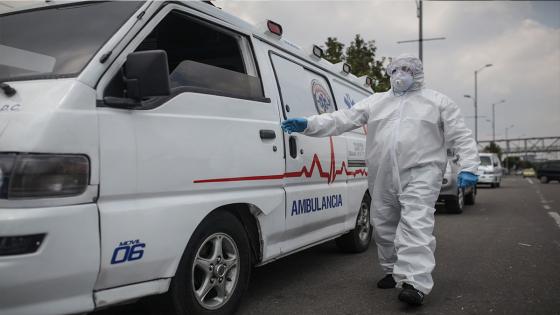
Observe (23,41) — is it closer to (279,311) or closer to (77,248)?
(77,248)

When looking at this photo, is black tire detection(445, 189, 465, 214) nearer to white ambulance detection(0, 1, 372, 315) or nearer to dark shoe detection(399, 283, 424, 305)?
white ambulance detection(0, 1, 372, 315)

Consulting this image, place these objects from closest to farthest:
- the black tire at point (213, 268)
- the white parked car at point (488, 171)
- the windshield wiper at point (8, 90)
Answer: the windshield wiper at point (8, 90)
the black tire at point (213, 268)
the white parked car at point (488, 171)

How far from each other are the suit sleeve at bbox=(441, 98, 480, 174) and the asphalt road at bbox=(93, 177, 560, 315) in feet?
3.40

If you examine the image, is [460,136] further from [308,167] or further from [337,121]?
[308,167]

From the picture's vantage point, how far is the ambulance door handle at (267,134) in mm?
3616

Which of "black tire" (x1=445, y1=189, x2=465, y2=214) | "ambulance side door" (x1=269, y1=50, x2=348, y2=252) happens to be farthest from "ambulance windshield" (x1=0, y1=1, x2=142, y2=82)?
"black tire" (x1=445, y1=189, x2=465, y2=214)

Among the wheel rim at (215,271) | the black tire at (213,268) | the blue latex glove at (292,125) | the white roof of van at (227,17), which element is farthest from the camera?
the blue latex glove at (292,125)

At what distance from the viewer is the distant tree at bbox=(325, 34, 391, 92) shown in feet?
59.0

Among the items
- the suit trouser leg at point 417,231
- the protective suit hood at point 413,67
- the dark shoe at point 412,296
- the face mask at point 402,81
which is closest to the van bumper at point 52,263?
the dark shoe at point 412,296

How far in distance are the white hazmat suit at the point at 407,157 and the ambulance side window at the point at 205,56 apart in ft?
2.16

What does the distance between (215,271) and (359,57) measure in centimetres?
1610

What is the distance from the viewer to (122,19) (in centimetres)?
285

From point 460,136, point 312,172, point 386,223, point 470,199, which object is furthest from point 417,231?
point 470,199

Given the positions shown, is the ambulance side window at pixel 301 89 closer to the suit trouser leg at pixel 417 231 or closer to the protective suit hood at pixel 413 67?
the protective suit hood at pixel 413 67
